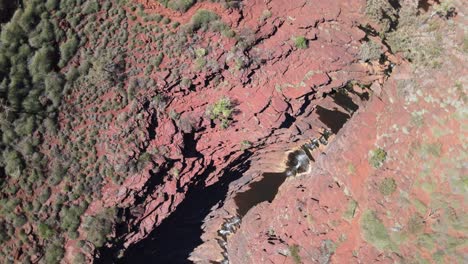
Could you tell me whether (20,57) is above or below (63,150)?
above

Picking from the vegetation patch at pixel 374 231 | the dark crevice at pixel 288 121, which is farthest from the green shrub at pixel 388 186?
the dark crevice at pixel 288 121

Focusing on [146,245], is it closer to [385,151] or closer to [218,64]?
[218,64]

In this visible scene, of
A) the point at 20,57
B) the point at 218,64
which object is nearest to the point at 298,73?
the point at 218,64

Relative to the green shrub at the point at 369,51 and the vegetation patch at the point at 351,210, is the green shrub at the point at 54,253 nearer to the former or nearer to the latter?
the vegetation patch at the point at 351,210

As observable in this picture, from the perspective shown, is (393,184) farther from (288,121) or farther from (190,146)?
(190,146)

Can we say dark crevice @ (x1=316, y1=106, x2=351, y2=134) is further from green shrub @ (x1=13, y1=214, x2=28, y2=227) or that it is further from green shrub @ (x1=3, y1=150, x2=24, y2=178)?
green shrub @ (x1=13, y1=214, x2=28, y2=227)

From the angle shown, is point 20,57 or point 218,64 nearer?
point 20,57

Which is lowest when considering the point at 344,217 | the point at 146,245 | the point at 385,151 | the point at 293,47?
the point at 146,245
